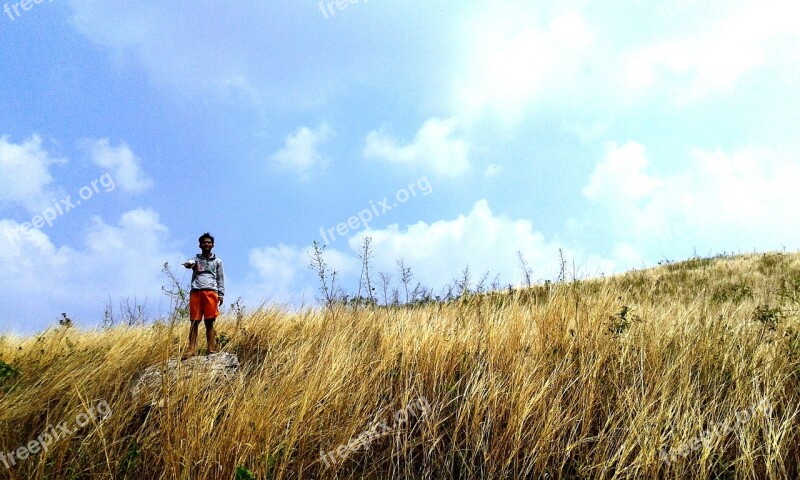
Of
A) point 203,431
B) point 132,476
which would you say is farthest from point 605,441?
point 132,476

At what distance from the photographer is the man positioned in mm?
6316

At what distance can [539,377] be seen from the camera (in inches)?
138

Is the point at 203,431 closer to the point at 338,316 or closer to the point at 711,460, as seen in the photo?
the point at 711,460

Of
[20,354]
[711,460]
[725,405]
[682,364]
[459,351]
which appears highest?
[20,354]

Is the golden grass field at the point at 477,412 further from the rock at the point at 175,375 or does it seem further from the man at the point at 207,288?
the man at the point at 207,288

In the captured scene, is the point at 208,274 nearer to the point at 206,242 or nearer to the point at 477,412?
the point at 206,242

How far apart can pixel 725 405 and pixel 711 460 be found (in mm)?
686

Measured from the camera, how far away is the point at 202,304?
21.2 feet

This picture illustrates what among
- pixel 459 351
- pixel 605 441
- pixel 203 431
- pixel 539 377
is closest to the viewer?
pixel 203 431
